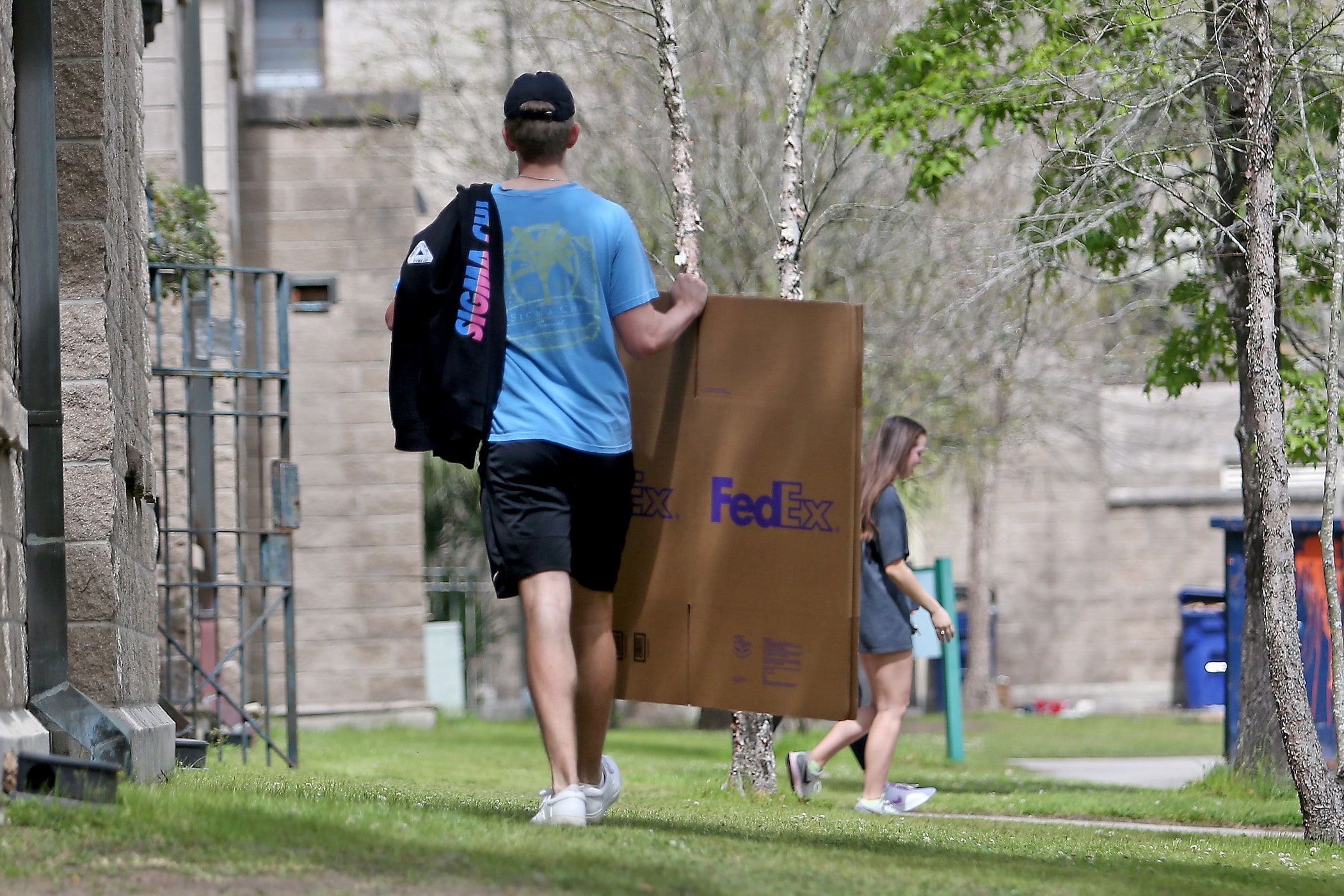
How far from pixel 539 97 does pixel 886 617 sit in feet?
12.7

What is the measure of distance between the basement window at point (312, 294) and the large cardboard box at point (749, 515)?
1124 centimetres

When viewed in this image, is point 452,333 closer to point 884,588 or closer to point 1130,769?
point 884,588

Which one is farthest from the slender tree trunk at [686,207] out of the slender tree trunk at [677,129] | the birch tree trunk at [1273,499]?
the birch tree trunk at [1273,499]

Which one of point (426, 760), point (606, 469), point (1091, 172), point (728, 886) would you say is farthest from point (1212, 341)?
point (728, 886)

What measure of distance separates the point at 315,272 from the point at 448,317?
12.3 meters

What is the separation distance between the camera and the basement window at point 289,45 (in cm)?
1911

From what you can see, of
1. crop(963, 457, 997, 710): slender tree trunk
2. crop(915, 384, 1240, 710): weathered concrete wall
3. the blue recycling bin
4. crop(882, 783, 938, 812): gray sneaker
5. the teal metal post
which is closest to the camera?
crop(882, 783, 938, 812): gray sneaker

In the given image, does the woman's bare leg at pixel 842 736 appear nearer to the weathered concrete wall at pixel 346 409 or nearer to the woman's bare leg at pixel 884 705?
the woman's bare leg at pixel 884 705

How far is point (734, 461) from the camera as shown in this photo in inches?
198

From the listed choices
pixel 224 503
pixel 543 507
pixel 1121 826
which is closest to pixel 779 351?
pixel 543 507

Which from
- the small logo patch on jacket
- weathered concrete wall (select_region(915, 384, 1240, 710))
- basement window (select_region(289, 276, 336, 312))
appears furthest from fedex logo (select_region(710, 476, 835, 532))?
weathered concrete wall (select_region(915, 384, 1240, 710))

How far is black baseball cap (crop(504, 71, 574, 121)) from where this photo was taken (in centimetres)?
468

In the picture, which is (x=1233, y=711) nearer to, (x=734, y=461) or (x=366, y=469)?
(x=734, y=461)

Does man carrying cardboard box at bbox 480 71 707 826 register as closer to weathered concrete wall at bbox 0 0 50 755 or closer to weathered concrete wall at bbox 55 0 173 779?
weathered concrete wall at bbox 0 0 50 755
